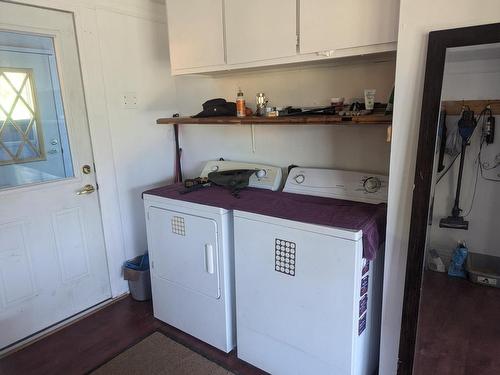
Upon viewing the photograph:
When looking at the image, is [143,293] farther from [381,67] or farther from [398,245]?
[381,67]

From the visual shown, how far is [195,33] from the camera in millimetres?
2223

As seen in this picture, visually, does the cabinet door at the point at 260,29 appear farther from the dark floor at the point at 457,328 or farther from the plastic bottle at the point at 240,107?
the dark floor at the point at 457,328

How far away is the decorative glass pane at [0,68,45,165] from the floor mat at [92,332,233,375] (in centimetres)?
139

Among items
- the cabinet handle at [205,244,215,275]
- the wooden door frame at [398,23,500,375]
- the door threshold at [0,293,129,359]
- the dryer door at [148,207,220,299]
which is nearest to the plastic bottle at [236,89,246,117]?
the dryer door at [148,207,220,299]

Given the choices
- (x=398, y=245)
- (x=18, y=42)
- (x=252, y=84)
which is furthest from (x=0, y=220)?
(x=398, y=245)

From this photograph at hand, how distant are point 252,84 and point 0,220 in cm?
185

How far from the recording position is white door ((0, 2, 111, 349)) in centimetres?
213

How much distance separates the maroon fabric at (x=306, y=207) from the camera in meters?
1.63

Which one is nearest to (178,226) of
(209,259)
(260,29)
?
(209,259)

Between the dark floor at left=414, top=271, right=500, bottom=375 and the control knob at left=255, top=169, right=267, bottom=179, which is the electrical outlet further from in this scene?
the dark floor at left=414, top=271, right=500, bottom=375

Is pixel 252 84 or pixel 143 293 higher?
pixel 252 84

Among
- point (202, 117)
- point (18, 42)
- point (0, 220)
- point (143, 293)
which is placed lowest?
point (143, 293)

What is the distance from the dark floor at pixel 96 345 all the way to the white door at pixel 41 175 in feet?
0.48

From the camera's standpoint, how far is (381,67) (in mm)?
1955
